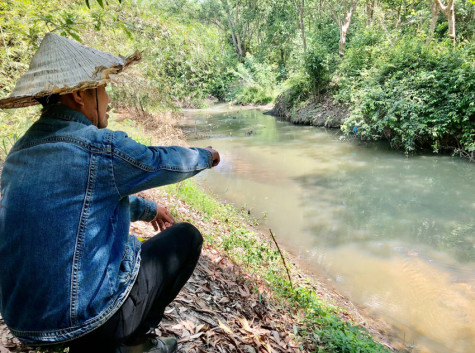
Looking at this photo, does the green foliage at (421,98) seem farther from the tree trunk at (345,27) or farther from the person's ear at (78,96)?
the person's ear at (78,96)

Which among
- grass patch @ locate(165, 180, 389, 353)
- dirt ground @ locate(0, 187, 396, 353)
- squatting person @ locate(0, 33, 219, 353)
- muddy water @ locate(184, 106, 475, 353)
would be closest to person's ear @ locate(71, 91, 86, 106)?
squatting person @ locate(0, 33, 219, 353)

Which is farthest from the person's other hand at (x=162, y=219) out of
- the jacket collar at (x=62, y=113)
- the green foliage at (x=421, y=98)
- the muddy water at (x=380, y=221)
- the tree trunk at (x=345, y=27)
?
the tree trunk at (x=345, y=27)

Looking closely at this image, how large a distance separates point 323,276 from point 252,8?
34.4m

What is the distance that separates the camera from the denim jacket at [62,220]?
1165mm

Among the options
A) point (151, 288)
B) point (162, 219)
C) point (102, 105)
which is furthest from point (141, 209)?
point (102, 105)

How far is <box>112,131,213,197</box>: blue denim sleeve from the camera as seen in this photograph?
4.16ft

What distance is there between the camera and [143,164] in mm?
1305

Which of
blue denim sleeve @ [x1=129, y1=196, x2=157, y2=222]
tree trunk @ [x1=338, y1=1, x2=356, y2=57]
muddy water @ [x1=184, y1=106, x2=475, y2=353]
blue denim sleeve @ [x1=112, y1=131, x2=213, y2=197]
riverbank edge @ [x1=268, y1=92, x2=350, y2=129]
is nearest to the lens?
blue denim sleeve @ [x1=112, y1=131, x2=213, y2=197]

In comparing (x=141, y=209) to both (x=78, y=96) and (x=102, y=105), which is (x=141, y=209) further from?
(x=78, y=96)

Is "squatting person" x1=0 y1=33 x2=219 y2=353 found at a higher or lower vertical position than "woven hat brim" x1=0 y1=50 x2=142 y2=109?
lower

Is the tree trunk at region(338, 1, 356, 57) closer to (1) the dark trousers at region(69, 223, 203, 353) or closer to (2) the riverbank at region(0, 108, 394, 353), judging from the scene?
(2) the riverbank at region(0, 108, 394, 353)

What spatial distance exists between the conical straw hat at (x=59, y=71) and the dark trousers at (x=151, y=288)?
0.86 meters

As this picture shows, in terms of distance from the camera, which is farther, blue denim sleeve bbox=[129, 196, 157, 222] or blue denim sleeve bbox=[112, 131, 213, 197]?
blue denim sleeve bbox=[129, 196, 157, 222]

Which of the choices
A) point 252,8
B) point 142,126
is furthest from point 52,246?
point 252,8
